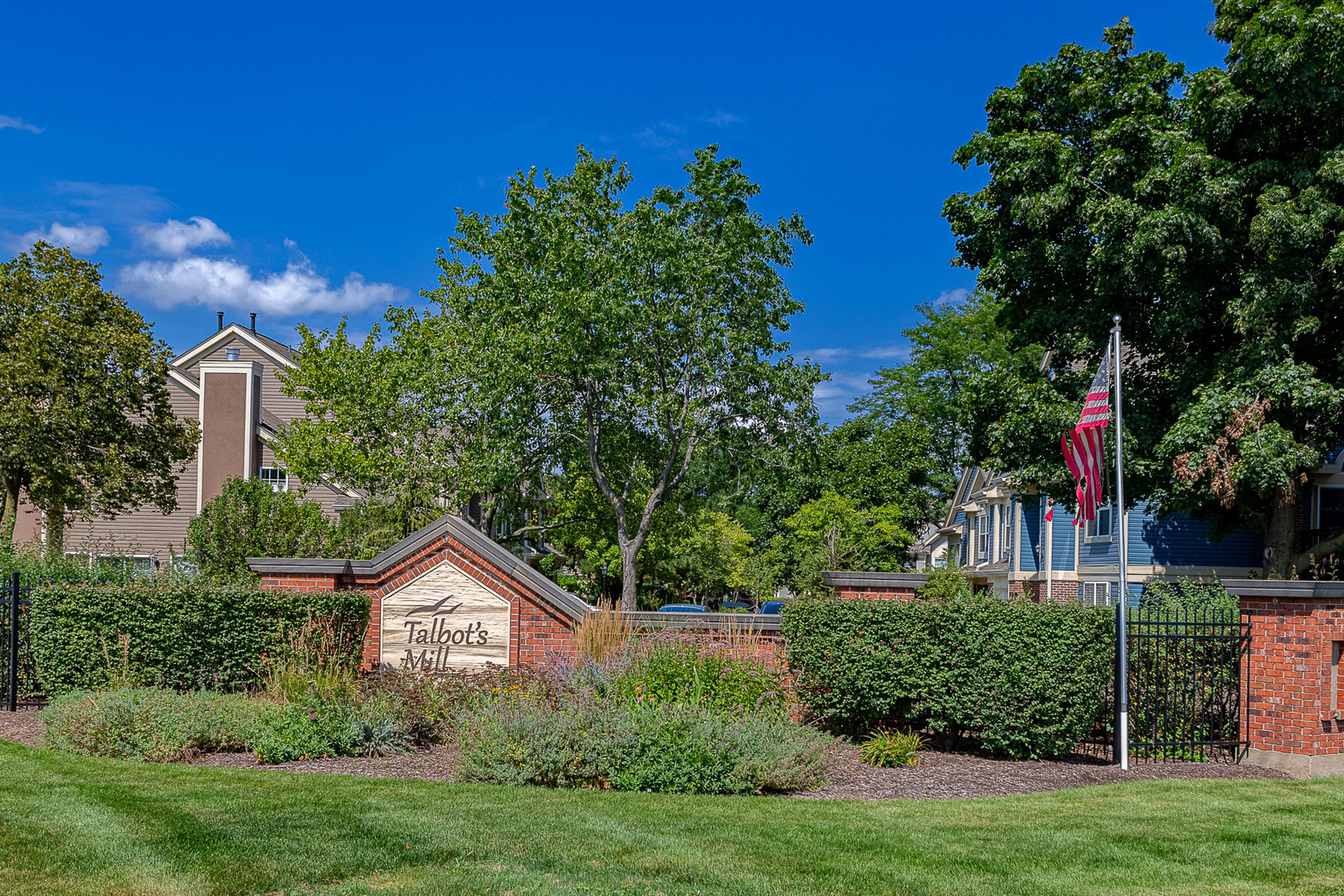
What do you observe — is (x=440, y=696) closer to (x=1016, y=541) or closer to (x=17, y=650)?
(x=17, y=650)

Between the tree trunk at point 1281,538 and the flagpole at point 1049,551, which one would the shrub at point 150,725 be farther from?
the flagpole at point 1049,551

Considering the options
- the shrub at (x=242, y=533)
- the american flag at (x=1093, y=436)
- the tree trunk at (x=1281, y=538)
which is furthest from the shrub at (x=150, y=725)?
the tree trunk at (x=1281, y=538)

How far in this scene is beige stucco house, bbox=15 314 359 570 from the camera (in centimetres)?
3625

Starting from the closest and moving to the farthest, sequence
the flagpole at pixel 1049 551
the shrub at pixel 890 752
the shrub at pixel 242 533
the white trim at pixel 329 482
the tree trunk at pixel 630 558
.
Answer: the shrub at pixel 890 752
the shrub at pixel 242 533
the tree trunk at pixel 630 558
the white trim at pixel 329 482
the flagpole at pixel 1049 551

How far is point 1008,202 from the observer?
2252 centimetres

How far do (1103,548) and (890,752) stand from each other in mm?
23417

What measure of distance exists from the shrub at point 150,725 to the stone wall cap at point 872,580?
252 inches

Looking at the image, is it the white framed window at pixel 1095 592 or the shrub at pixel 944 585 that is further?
the white framed window at pixel 1095 592

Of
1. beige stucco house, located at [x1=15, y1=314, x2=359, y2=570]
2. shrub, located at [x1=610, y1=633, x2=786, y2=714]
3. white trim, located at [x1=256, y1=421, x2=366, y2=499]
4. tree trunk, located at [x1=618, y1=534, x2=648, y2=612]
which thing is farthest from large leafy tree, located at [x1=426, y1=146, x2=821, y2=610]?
shrub, located at [x1=610, y1=633, x2=786, y2=714]

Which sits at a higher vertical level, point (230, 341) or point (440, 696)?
point (230, 341)

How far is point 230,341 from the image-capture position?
42.2 meters

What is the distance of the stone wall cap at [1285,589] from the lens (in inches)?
418

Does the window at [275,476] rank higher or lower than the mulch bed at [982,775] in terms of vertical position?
higher

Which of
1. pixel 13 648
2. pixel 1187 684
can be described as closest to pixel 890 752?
pixel 1187 684
